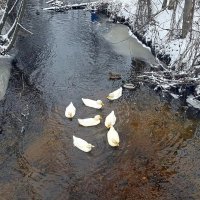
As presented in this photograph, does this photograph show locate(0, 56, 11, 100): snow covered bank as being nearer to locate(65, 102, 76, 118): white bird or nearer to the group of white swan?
locate(65, 102, 76, 118): white bird

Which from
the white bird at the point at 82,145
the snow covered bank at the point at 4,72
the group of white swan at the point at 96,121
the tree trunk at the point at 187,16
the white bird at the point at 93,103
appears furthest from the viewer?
the tree trunk at the point at 187,16

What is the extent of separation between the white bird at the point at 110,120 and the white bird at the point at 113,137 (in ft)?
0.73

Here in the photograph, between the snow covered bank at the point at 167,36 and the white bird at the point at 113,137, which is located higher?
the snow covered bank at the point at 167,36

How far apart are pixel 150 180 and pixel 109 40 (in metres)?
8.51

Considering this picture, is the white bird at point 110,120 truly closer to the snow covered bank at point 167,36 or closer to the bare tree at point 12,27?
the snow covered bank at point 167,36

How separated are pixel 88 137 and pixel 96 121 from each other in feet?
2.04

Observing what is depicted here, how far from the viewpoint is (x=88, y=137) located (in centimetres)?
1020

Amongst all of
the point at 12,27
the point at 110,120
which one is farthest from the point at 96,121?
the point at 12,27

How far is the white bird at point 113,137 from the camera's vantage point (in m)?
9.82

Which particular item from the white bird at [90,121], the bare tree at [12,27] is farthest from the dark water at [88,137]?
the bare tree at [12,27]

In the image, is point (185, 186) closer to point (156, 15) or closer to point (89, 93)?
point (89, 93)

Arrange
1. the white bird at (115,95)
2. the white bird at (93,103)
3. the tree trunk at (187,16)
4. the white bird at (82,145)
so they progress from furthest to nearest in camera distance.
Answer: the tree trunk at (187,16) → the white bird at (115,95) → the white bird at (93,103) → the white bird at (82,145)

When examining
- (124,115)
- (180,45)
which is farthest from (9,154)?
(180,45)

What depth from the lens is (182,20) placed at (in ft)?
48.6
